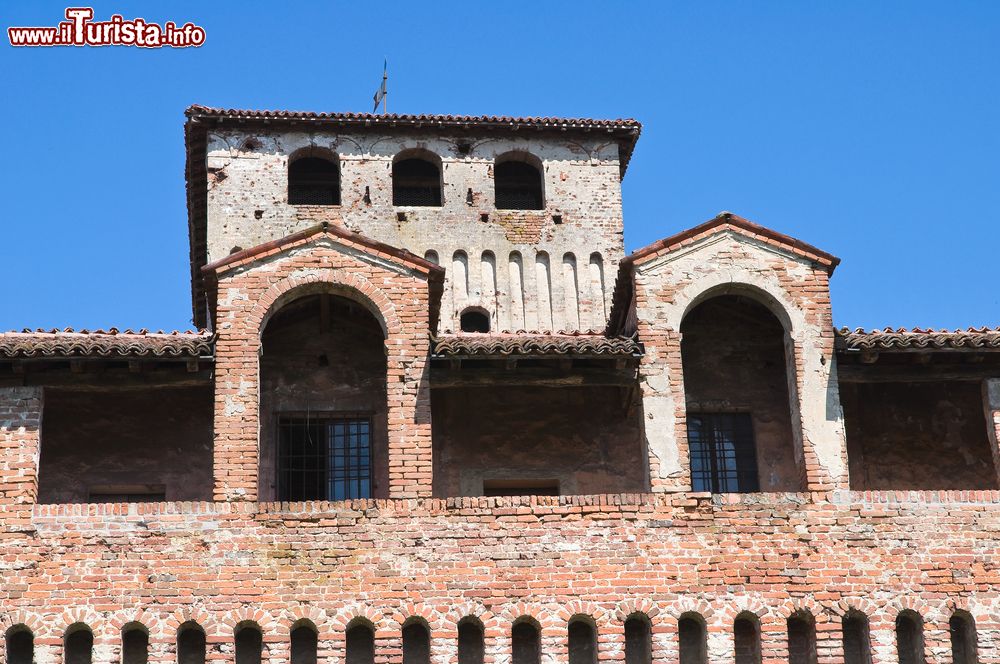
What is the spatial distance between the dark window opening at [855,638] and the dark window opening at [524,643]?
3723 millimetres

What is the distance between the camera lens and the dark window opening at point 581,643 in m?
20.4

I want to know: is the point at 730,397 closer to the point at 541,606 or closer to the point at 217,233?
the point at 541,606

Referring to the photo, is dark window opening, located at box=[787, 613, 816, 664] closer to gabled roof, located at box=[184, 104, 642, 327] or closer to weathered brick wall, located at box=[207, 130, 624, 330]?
weathered brick wall, located at box=[207, 130, 624, 330]

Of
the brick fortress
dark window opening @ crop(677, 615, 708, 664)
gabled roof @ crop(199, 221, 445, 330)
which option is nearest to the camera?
the brick fortress

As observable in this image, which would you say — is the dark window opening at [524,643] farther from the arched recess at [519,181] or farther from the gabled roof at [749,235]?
the arched recess at [519,181]

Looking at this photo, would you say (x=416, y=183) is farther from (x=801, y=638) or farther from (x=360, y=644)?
(x=801, y=638)

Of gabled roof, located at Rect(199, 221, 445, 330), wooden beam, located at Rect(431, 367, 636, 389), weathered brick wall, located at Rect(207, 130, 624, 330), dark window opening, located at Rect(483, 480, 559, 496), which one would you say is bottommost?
dark window opening, located at Rect(483, 480, 559, 496)

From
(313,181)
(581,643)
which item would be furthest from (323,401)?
(313,181)

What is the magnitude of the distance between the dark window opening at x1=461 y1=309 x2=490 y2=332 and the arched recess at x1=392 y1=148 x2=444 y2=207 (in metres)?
2.13

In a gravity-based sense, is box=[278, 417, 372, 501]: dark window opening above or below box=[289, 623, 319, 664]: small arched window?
above

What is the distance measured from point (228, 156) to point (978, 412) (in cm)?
1311

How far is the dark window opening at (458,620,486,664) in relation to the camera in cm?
2028

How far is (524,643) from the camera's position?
20.4m

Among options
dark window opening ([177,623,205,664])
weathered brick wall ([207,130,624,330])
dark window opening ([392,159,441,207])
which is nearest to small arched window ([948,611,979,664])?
dark window opening ([177,623,205,664])
